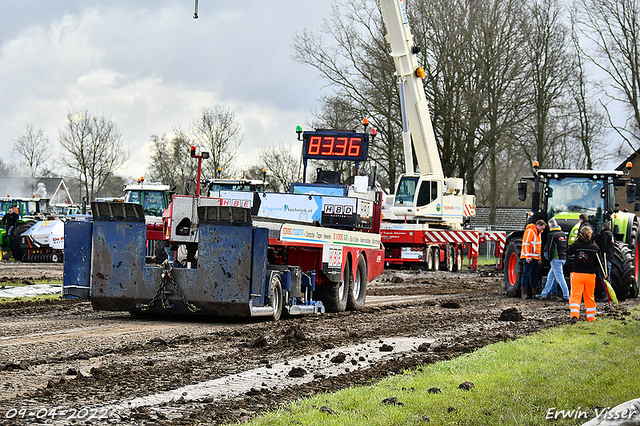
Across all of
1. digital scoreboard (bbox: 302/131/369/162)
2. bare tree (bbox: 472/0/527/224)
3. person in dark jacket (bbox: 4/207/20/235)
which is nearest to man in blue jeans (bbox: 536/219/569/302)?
digital scoreboard (bbox: 302/131/369/162)

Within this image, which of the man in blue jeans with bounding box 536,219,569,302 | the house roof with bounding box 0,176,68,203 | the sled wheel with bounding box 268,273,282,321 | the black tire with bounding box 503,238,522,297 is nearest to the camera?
the sled wheel with bounding box 268,273,282,321

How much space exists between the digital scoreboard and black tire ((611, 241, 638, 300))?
589cm

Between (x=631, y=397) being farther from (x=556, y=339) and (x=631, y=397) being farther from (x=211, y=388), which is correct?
(x=556, y=339)

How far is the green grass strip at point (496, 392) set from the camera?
5.73 metres

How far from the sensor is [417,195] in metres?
29.6

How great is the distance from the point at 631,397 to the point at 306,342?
4.32 meters

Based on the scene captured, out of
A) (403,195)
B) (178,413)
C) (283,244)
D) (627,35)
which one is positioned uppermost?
(627,35)

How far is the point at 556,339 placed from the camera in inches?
416

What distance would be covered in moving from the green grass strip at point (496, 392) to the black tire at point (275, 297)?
3568mm

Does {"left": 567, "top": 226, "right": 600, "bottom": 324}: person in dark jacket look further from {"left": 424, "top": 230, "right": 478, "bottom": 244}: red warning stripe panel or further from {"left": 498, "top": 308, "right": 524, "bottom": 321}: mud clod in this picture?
{"left": 424, "top": 230, "right": 478, "bottom": 244}: red warning stripe panel

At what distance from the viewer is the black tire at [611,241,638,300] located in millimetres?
16766

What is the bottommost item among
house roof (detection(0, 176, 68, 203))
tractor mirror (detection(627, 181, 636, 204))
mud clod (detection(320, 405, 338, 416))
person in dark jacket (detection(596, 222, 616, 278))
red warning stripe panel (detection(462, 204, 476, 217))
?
mud clod (detection(320, 405, 338, 416))

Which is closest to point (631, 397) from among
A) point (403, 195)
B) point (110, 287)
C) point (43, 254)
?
point (110, 287)

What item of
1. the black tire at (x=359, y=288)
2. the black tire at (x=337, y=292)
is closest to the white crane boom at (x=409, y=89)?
the black tire at (x=359, y=288)
